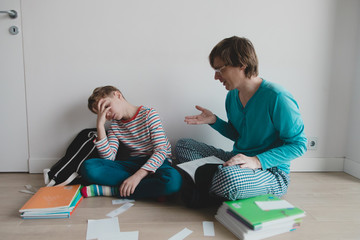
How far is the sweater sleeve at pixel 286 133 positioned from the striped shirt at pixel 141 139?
21.2 inches

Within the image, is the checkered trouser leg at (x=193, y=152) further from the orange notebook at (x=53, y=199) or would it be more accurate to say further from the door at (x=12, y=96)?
the door at (x=12, y=96)

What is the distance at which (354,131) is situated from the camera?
5.65 ft

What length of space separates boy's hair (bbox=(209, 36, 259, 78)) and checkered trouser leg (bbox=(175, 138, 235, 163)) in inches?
22.3

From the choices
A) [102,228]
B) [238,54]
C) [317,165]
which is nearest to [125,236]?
[102,228]

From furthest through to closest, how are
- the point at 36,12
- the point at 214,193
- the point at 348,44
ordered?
the point at 348,44
the point at 36,12
the point at 214,193

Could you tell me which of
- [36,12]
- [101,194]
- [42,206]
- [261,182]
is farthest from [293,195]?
[36,12]

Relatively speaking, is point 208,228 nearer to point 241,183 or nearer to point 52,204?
point 241,183

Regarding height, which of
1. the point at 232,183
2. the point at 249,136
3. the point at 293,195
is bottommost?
the point at 293,195

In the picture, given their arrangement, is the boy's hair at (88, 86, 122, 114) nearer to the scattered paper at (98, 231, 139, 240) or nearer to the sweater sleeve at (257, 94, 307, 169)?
the scattered paper at (98, 231, 139, 240)

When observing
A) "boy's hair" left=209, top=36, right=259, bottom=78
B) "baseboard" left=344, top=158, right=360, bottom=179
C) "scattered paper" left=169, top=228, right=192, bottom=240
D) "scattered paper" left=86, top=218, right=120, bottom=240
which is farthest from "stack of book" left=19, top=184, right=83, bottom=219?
"baseboard" left=344, top=158, right=360, bottom=179

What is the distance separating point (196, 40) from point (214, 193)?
3.20 feet

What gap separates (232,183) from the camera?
1.05m

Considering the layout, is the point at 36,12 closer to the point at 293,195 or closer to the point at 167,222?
the point at 167,222

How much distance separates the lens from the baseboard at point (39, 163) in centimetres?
163
